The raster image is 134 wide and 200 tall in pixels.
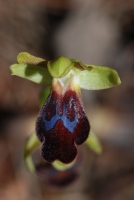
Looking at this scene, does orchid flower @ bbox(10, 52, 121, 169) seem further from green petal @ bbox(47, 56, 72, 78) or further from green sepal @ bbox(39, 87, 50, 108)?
green sepal @ bbox(39, 87, 50, 108)

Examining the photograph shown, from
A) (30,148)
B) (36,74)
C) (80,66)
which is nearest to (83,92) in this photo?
(30,148)

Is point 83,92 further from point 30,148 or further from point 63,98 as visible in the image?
point 63,98

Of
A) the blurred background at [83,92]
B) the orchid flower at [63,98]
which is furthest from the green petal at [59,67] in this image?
the blurred background at [83,92]

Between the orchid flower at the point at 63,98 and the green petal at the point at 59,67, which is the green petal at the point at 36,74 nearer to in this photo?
the orchid flower at the point at 63,98

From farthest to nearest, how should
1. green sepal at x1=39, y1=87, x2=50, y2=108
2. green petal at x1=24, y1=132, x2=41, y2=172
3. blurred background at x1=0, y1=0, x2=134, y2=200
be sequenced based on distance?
blurred background at x1=0, y1=0, x2=134, y2=200
green petal at x1=24, y1=132, x2=41, y2=172
green sepal at x1=39, y1=87, x2=50, y2=108

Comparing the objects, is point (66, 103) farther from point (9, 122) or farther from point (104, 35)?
point (104, 35)

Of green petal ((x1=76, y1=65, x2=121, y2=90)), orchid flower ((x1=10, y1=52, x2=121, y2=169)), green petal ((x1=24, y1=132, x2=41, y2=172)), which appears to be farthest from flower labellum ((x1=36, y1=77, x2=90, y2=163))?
green petal ((x1=24, y1=132, x2=41, y2=172))

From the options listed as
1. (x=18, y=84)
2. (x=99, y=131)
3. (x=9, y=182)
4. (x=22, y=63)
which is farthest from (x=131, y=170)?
(x=22, y=63)

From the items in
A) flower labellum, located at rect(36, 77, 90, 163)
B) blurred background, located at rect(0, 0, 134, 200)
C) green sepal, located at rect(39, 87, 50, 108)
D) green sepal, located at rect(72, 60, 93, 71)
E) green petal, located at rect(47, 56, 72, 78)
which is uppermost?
blurred background, located at rect(0, 0, 134, 200)
